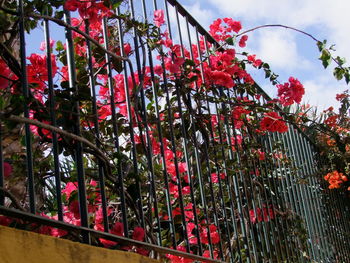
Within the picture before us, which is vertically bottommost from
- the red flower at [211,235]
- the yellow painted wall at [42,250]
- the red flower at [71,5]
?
the yellow painted wall at [42,250]

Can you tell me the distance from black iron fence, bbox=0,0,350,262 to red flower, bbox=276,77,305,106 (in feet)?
0.62

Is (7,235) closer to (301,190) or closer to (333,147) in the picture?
(301,190)

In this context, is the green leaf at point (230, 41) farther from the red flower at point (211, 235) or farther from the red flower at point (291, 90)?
the red flower at point (211, 235)

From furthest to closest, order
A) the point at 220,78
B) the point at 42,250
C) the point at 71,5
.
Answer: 1. the point at 220,78
2. the point at 71,5
3. the point at 42,250

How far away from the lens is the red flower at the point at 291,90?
4.30 meters

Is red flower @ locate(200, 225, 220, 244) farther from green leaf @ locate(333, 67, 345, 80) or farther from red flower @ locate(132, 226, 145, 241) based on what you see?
red flower @ locate(132, 226, 145, 241)

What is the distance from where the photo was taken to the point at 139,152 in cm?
276

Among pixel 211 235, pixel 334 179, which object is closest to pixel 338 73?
pixel 211 235

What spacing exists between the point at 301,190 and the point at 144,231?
3.41 m

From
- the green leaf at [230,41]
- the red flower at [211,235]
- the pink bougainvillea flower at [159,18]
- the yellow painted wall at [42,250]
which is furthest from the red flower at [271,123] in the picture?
the yellow painted wall at [42,250]

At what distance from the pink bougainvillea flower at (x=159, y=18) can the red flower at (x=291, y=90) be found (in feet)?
4.84

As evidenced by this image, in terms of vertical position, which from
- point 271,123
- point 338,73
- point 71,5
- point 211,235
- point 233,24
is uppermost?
point 233,24

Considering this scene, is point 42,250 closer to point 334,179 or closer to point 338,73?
point 338,73

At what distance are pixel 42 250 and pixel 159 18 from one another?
1.84 metres
